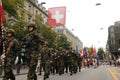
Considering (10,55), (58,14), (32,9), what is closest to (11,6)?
(58,14)

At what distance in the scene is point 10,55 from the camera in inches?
440

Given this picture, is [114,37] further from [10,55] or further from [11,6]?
[10,55]

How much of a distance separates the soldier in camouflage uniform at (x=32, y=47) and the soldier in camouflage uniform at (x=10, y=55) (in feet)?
1.29

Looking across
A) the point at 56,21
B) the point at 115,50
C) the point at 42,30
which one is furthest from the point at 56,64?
the point at 115,50

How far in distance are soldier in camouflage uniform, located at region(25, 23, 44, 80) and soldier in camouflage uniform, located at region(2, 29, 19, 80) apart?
392 mm

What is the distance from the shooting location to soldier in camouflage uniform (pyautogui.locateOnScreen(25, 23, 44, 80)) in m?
11.1

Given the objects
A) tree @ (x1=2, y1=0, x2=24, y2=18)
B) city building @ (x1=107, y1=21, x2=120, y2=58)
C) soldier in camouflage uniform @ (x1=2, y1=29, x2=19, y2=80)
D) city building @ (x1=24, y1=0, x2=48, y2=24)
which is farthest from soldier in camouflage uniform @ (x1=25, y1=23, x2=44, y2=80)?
city building @ (x1=107, y1=21, x2=120, y2=58)

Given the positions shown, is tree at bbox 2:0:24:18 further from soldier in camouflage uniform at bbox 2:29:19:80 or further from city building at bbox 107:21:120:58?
city building at bbox 107:21:120:58

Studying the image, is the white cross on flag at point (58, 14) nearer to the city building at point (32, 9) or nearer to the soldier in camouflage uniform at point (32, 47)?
the soldier in camouflage uniform at point (32, 47)

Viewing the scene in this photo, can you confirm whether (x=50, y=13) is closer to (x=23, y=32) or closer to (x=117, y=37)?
(x=23, y=32)

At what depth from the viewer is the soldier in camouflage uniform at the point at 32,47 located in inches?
437

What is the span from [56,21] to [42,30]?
56.7ft

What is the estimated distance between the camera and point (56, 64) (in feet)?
83.3

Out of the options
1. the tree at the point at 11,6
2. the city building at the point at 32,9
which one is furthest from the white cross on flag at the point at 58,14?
the city building at the point at 32,9
